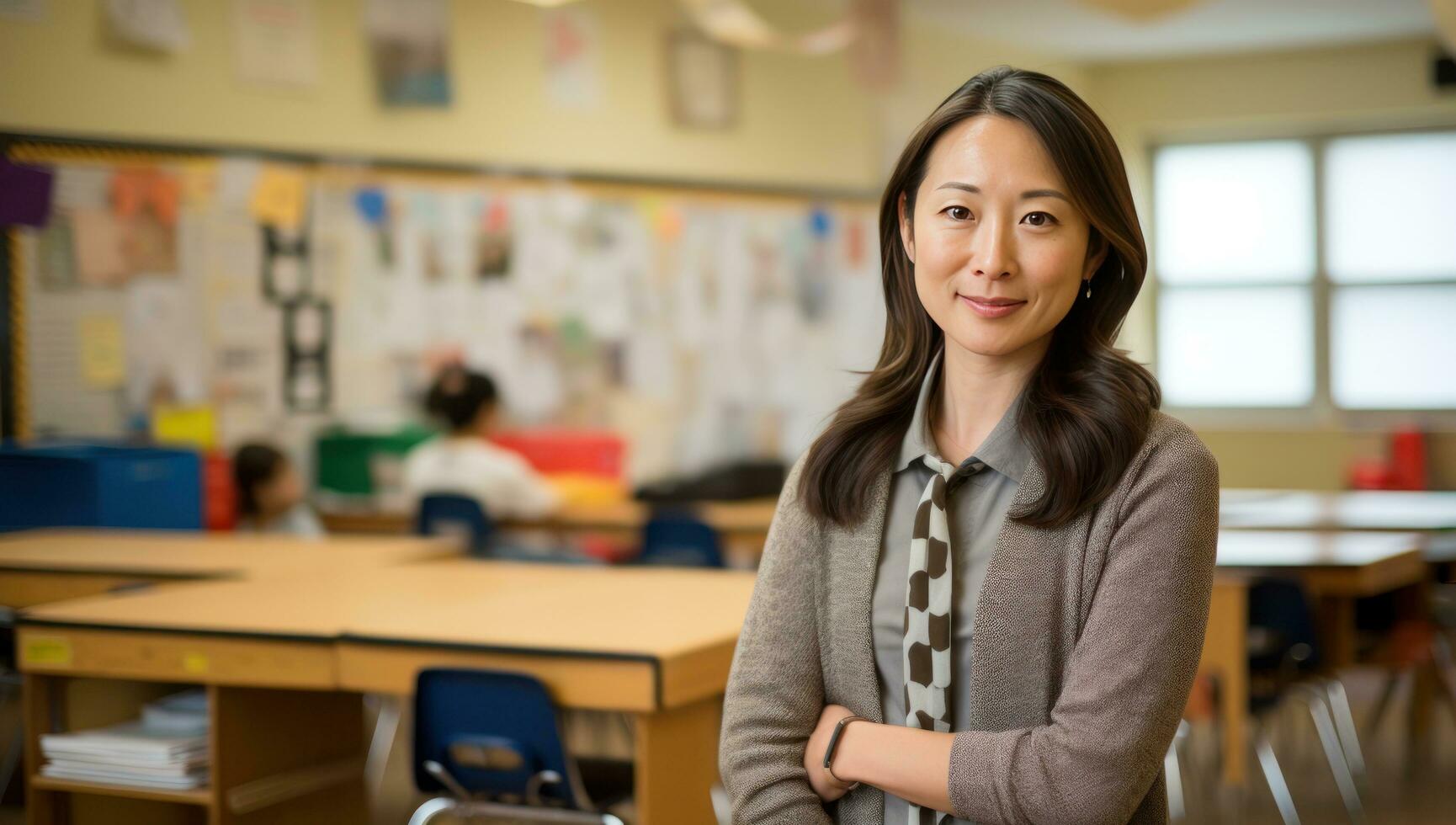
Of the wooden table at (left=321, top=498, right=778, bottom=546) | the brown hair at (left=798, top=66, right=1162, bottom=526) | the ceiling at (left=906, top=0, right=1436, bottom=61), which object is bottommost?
the wooden table at (left=321, top=498, right=778, bottom=546)

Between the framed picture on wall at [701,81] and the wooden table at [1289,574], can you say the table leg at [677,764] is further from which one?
the framed picture on wall at [701,81]

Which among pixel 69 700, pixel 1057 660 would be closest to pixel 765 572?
pixel 1057 660

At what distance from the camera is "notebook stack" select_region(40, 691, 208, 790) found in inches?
→ 106

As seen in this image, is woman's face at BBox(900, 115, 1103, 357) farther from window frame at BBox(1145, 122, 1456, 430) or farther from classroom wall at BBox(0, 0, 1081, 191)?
window frame at BBox(1145, 122, 1456, 430)

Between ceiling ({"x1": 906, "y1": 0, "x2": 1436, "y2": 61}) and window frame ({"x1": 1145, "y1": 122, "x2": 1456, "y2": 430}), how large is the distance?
54cm

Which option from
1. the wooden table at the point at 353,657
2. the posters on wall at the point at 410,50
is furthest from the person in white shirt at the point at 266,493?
the posters on wall at the point at 410,50

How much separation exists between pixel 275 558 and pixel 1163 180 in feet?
22.9

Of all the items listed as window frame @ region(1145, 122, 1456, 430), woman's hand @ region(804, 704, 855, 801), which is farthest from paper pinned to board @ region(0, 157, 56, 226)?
window frame @ region(1145, 122, 1456, 430)

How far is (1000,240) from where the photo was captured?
1.30 m

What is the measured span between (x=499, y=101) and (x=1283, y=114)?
5050 mm

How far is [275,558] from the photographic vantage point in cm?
379

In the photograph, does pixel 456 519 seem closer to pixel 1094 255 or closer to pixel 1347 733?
pixel 1347 733

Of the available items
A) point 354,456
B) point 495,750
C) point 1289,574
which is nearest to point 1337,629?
point 1289,574

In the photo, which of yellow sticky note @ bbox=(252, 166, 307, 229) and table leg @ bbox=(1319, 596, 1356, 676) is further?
yellow sticky note @ bbox=(252, 166, 307, 229)
